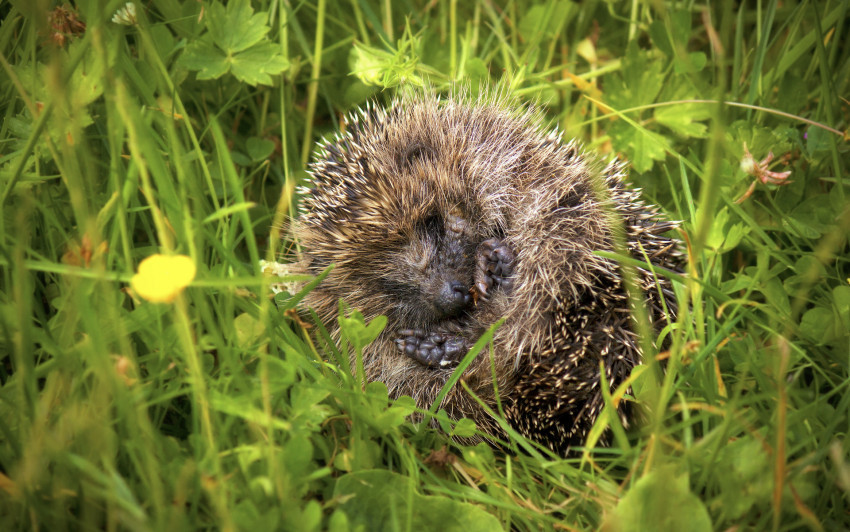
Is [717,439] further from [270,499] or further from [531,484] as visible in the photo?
[270,499]

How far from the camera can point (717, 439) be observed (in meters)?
2.36

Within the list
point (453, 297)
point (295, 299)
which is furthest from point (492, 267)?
point (295, 299)

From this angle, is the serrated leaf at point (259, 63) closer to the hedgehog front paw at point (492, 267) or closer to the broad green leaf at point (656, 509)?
the hedgehog front paw at point (492, 267)

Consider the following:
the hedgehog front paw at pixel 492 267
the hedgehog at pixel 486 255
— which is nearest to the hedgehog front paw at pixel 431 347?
the hedgehog at pixel 486 255

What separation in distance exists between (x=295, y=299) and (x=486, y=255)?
1.04 meters

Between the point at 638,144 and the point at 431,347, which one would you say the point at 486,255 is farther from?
the point at 638,144

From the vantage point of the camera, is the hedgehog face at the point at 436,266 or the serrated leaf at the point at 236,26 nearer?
the hedgehog face at the point at 436,266

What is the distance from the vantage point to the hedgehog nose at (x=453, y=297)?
10.9ft

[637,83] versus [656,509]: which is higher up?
[637,83]

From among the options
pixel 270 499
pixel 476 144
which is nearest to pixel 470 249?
pixel 476 144

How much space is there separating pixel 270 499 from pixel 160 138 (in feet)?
6.31

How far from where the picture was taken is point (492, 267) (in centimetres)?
336

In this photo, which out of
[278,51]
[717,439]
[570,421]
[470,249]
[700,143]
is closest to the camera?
[717,439]

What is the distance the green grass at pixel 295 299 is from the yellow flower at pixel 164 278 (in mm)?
65
